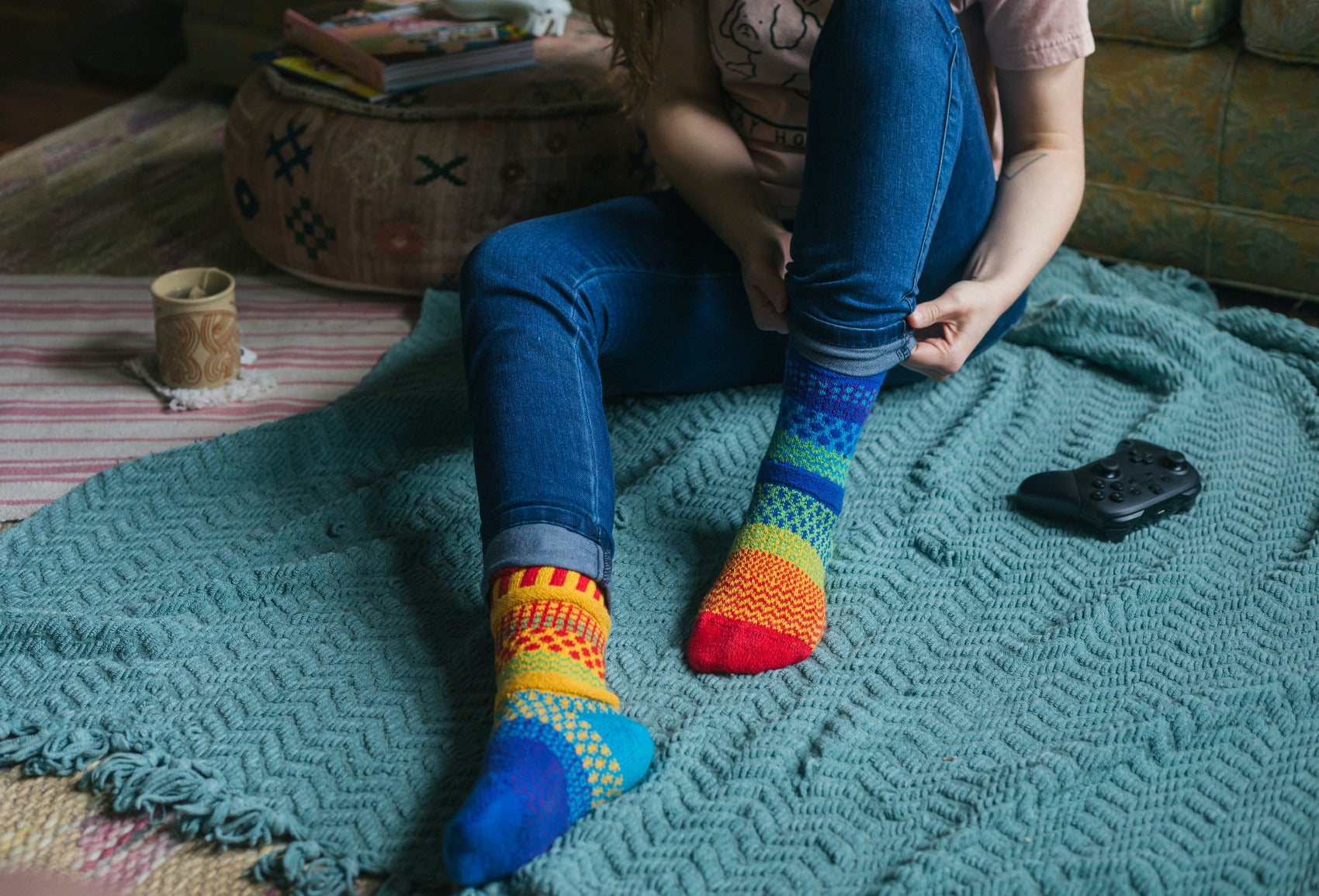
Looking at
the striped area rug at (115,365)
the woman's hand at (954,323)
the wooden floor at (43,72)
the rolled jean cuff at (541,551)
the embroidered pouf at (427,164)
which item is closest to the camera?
the rolled jean cuff at (541,551)

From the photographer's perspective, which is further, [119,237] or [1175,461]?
[119,237]

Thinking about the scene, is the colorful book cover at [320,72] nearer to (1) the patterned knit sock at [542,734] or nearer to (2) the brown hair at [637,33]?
(2) the brown hair at [637,33]

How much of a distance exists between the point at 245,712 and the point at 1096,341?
906mm

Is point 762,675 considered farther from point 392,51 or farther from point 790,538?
point 392,51

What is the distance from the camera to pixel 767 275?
890 mm

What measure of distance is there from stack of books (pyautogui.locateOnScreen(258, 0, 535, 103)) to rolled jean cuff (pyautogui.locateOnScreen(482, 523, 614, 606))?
0.84 metres

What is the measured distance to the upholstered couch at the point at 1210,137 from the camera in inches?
51.8

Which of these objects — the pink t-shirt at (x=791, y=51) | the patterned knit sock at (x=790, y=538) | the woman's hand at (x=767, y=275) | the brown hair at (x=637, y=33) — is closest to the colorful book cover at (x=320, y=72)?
the brown hair at (x=637, y=33)

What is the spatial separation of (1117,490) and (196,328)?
919 millimetres

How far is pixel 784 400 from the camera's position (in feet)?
2.82

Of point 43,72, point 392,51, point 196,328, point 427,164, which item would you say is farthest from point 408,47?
point 43,72

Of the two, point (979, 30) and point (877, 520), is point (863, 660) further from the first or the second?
point (979, 30)

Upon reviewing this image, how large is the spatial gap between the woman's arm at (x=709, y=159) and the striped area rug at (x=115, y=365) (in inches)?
19.0

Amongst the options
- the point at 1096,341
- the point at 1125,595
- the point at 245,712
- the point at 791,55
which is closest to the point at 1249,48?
the point at 1096,341
